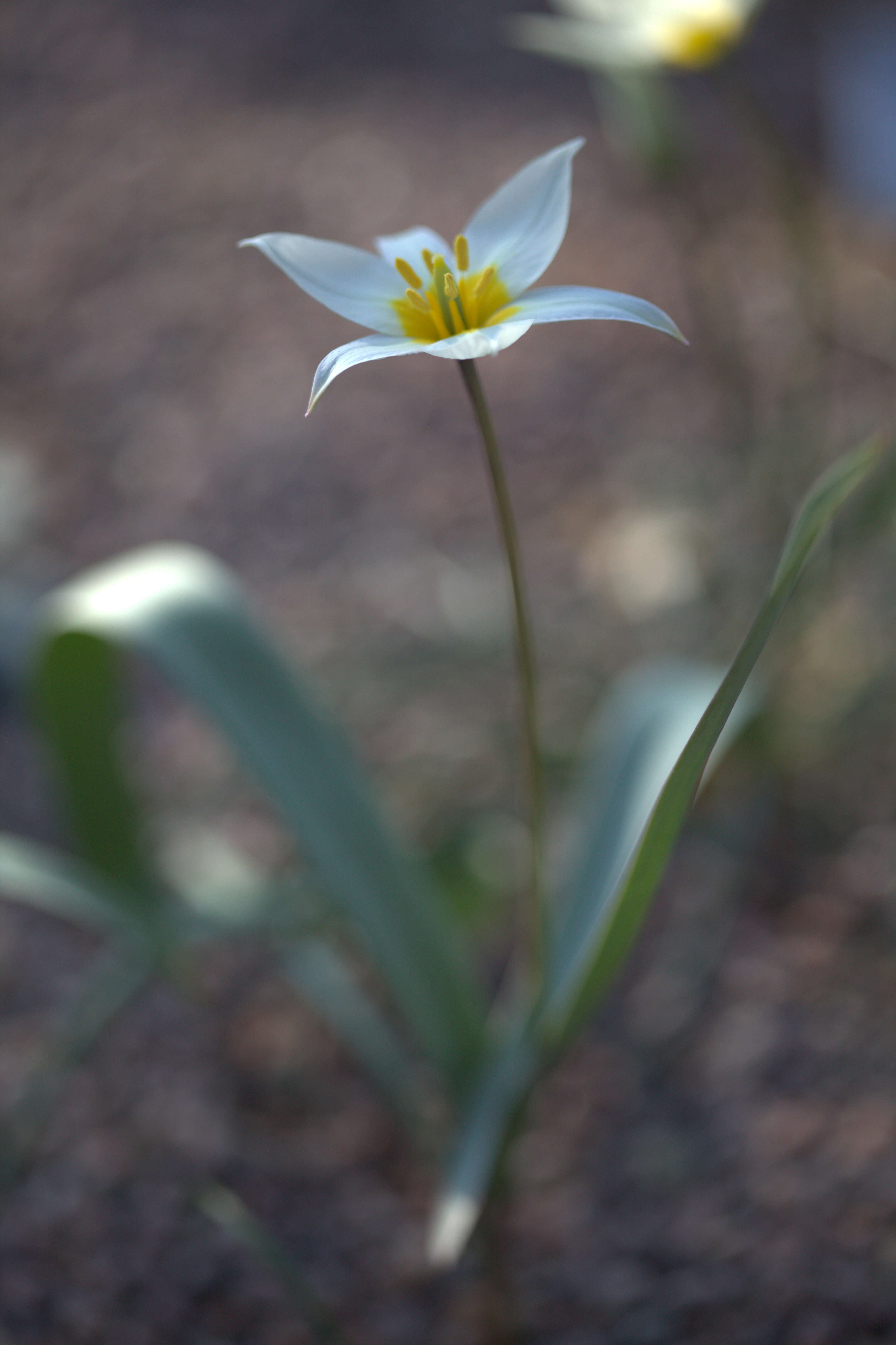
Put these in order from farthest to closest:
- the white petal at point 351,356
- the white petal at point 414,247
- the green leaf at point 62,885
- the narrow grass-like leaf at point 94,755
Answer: the narrow grass-like leaf at point 94,755 → the green leaf at point 62,885 → the white petal at point 414,247 → the white petal at point 351,356

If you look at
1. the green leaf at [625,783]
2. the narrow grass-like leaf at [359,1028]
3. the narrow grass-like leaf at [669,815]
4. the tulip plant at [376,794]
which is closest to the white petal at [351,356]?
the tulip plant at [376,794]

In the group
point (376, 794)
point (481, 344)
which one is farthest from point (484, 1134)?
point (481, 344)

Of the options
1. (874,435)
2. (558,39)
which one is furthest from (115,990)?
(558,39)

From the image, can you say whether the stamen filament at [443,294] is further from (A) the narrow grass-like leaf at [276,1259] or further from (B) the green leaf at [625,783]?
(A) the narrow grass-like leaf at [276,1259]

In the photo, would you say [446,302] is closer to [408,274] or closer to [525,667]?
[408,274]

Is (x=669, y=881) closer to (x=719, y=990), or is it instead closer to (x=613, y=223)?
(x=719, y=990)

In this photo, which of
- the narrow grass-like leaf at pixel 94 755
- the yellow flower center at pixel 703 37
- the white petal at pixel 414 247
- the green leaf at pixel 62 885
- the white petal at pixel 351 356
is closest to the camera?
the white petal at pixel 351 356

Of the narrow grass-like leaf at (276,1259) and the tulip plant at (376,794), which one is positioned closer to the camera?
the tulip plant at (376,794)
